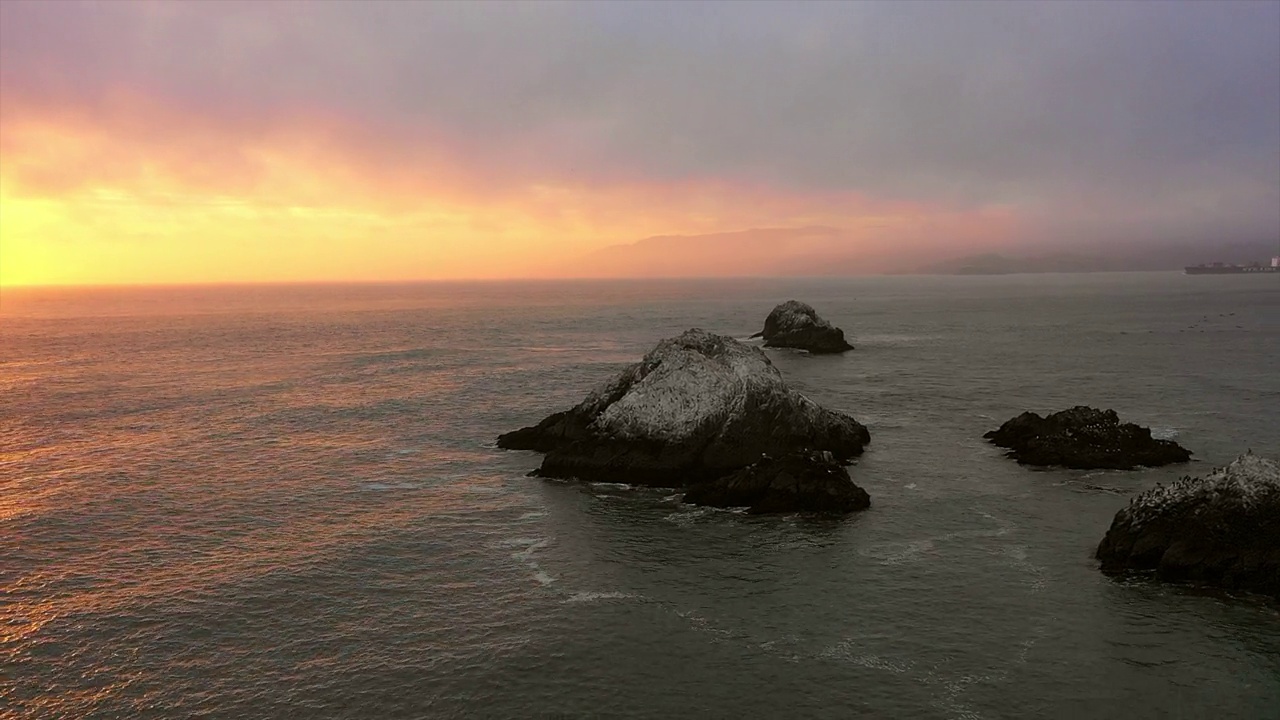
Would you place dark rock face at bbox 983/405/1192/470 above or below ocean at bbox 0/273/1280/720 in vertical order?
above

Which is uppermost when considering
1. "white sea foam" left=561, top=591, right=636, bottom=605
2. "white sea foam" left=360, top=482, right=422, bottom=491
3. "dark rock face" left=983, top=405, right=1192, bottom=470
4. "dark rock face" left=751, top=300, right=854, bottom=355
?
"dark rock face" left=751, top=300, right=854, bottom=355

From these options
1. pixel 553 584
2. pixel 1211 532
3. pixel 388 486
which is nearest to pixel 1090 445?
pixel 1211 532

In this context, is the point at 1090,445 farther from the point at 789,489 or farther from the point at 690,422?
the point at 690,422

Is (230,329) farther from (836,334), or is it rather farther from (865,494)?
(865,494)

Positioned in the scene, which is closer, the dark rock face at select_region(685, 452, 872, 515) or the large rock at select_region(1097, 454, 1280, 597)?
the large rock at select_region(1097, 454, 1280, 597)

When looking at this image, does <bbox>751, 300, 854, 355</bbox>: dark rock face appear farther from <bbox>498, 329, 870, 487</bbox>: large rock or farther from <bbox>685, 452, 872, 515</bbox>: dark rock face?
<bbox>685, 452, 872, 515</bbox>: dark rock face

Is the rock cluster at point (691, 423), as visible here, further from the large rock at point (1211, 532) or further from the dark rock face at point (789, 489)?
the large rock at point (1211, 532)

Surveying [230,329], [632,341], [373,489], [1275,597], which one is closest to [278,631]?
[373,489]

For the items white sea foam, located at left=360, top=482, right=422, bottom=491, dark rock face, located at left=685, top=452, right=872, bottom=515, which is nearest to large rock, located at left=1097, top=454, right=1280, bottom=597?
dark rock face, located at left=685, top=452, right=872, bottom=515
